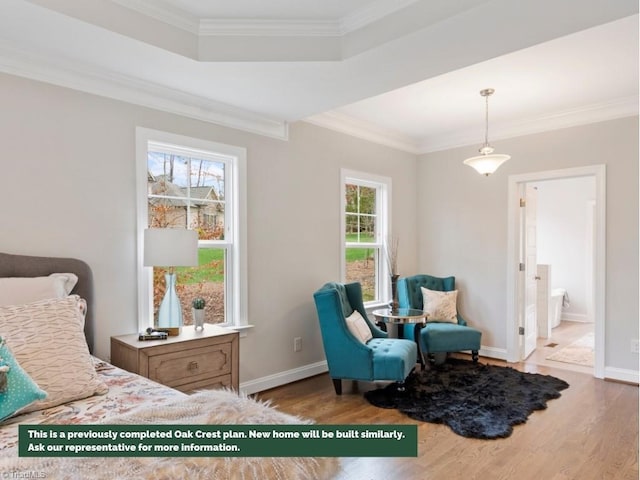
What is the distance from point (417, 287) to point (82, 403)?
3.87 m

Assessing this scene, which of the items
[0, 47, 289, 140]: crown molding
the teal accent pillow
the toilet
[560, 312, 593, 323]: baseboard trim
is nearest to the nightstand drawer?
the teal accent pillow

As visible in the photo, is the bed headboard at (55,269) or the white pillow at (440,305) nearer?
the bed headboard at (55,269)

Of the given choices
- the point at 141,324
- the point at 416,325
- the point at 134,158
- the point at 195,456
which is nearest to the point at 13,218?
the point at 134,158

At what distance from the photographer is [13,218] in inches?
94.0

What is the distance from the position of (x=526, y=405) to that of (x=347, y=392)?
1447 millimetres

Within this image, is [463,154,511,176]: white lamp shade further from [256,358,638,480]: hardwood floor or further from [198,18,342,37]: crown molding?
[256,358,638,480]: hardwood floor

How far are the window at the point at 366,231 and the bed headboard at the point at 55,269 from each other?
97.5 inches

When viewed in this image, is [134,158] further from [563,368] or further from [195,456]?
[563,368]

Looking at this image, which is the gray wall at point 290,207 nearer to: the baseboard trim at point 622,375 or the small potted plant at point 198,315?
the baseboard trim at point 622,375

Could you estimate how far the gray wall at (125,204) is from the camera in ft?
8.02

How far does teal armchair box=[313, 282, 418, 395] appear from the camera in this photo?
337 cm

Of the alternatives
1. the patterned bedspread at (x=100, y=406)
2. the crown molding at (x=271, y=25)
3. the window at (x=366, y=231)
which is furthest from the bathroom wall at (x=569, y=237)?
the patterned bedspread at (x=100, y=406)

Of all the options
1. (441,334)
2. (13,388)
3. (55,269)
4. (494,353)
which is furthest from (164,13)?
(494,353)

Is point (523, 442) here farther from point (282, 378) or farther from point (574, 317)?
point (574, 317)
